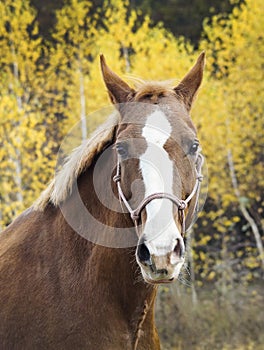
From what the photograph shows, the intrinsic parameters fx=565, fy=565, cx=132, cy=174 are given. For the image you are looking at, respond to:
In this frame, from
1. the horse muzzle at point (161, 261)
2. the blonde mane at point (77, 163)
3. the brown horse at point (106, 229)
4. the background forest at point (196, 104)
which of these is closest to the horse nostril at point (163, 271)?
the horse muzzle at point (161, 261)

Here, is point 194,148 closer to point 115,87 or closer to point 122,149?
point 122,149

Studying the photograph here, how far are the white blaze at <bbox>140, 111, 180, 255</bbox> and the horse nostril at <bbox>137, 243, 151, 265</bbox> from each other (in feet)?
0.14

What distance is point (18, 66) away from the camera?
13406 millimetres

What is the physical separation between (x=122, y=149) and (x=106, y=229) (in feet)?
1.52

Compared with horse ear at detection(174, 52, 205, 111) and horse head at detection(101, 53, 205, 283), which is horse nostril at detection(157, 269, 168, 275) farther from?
horse ear at detection(174, 52, 205, 111)

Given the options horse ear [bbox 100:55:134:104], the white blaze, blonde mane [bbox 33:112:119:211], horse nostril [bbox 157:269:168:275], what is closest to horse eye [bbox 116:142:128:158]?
the white blaze

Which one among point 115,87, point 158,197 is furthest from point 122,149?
point 115,87

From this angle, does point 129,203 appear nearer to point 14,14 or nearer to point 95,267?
point 95,267

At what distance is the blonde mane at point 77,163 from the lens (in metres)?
2.88

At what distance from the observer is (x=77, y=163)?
296 cm

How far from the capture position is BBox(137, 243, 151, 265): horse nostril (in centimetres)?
229

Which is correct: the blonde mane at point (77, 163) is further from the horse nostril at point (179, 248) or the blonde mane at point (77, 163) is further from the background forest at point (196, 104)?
the background forest at point (196, 104)

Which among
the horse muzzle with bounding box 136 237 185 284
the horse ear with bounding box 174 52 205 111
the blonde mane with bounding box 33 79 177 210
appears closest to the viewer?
the horse muzzle with bounding box 136 237 185 284

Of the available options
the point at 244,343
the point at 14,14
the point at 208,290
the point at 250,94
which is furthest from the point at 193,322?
the point at 14,14
